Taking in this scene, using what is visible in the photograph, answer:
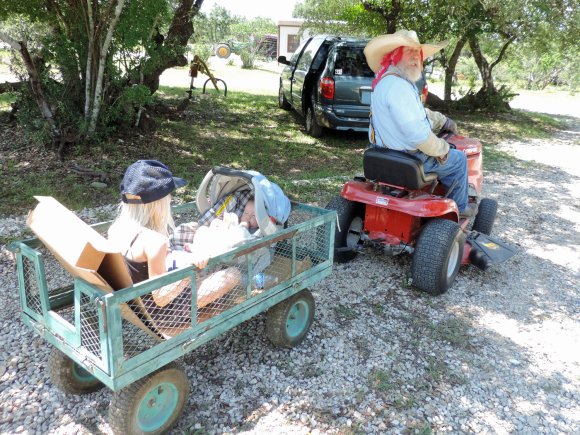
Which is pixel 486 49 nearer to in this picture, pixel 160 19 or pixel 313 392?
pixel 160 19

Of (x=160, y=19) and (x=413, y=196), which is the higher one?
(x=160, y=19)

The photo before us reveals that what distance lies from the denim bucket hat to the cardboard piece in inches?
12.9

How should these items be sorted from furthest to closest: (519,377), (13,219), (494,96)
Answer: (494,96) < (13,219) < (519,377)

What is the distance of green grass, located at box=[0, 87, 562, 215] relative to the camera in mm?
6059

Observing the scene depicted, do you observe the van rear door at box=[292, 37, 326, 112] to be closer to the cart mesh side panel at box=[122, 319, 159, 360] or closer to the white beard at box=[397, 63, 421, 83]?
the white beard at box=[397, 63, 421, 83]

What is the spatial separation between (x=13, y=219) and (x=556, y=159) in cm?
949

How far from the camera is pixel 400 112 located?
12.7 feet

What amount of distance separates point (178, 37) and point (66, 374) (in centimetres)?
681

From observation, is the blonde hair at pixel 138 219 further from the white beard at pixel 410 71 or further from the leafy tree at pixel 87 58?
the leafy tree at pixel 87 58

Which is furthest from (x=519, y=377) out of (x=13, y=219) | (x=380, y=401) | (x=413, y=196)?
(x=13, y=219)

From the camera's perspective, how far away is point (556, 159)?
995cm

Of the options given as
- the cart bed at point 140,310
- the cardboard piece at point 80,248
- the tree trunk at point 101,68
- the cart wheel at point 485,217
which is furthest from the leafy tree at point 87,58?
the cardboard piece at point 80,248

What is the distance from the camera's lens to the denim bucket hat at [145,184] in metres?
2.52

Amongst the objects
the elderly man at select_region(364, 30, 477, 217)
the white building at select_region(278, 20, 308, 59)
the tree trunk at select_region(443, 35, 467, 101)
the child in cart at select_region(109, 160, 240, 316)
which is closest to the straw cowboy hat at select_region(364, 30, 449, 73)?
Result: the elderly man at select_region(364, 30, 477, 217)
